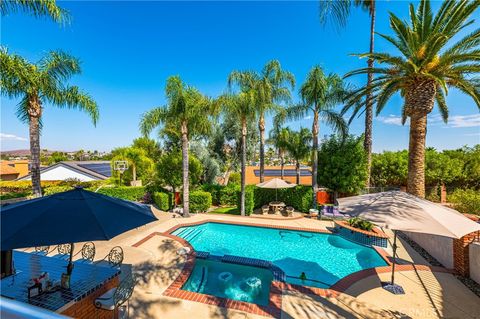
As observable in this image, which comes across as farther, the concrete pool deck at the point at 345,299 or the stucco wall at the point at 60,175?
the stucco wall at the point at 60,175

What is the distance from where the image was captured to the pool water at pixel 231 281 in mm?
7281

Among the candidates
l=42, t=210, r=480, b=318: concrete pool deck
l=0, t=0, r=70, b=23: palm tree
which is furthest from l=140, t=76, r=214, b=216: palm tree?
l=42, t=210, r=480, b=318: concrete pool deck

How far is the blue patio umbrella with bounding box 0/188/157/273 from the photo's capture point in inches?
152

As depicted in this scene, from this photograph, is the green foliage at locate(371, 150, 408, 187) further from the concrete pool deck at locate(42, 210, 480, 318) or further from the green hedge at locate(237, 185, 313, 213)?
the concrete pool deck at locate(42, 210, 480, 318)

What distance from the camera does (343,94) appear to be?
1552cm

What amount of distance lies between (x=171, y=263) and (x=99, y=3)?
1558cm

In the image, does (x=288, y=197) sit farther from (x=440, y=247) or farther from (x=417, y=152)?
(x=440, y=247)

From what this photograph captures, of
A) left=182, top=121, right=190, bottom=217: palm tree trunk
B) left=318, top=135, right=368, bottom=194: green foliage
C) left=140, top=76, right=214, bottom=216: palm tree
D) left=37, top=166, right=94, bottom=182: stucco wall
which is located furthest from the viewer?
left=37, top=166, right=94, bottom=182: stucco wall

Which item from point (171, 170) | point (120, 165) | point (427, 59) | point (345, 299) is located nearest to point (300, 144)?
point (171, 170)

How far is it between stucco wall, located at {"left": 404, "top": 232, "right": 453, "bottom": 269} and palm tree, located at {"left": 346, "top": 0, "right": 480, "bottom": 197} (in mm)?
2205

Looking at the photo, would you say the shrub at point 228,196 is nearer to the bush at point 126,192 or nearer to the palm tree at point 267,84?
the palm tree at point 267,84

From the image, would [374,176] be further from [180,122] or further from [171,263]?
[171,263]

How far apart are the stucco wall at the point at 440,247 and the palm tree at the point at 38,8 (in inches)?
681

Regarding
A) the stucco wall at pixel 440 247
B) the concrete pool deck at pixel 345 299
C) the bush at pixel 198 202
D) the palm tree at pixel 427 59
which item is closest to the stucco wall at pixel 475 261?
the concrete pool deck at pixel 345 299
